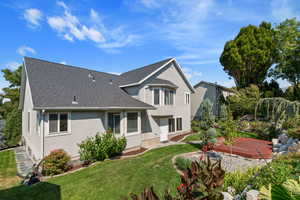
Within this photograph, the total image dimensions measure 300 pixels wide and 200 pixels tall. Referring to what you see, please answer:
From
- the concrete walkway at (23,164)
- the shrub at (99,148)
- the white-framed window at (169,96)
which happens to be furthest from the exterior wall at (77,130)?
the white-framed window at (169,96)

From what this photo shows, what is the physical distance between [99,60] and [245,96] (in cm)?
2027

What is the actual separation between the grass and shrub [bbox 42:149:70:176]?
1642mm

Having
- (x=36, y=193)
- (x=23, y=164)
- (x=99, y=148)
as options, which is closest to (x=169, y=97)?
(x=99, y=148)

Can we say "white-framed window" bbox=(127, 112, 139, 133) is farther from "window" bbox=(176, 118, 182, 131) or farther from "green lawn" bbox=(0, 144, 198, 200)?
"window" bbox=(176, 118, 182, 131)

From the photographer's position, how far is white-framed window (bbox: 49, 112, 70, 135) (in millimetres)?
8664

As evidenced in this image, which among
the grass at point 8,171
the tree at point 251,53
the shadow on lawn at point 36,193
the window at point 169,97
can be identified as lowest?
the grass at point 8,171

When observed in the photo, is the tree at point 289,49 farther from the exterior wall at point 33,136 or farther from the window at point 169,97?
the exterior wall at point 33,136

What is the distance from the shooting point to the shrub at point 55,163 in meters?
7.88

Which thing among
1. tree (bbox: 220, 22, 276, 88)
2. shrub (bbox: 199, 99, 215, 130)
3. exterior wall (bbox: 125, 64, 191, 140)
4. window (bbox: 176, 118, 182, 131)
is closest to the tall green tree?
exterior wall (bbox: 125, 64, 191, 140)

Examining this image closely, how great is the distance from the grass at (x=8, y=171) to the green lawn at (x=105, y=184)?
1470 millimetres

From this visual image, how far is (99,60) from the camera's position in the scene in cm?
1777

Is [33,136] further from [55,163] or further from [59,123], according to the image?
[55,163]

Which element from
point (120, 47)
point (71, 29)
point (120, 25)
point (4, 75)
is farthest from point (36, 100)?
point (4, 75)

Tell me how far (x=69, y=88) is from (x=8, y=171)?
640 cm
